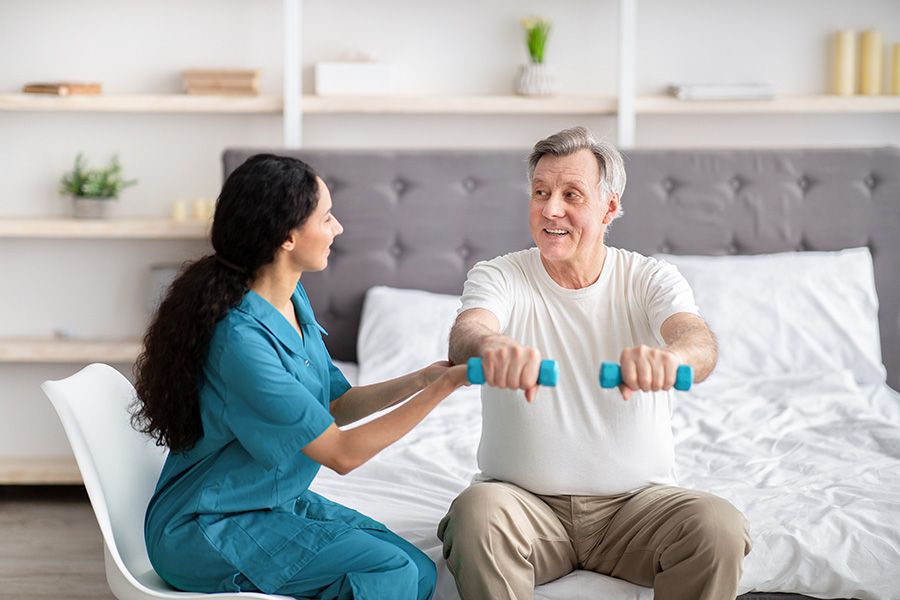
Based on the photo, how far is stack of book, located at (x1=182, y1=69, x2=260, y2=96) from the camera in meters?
3.31

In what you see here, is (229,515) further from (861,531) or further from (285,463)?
(861,531)

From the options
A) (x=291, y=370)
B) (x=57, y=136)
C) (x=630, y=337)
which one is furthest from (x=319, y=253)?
(x=57, y=136)

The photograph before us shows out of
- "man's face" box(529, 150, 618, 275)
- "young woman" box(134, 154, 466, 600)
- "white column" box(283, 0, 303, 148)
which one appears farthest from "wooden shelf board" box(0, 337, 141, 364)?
"man's face" box(529, 150, 618, 275)

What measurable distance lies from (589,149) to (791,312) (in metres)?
1.47

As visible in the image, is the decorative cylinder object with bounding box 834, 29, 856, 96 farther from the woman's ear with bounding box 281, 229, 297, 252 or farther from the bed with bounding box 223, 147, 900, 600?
the woman's ear with bounding box 281, 229, 297, 252

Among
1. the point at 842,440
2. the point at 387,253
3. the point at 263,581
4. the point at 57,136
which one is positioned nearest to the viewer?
the point at 263,581

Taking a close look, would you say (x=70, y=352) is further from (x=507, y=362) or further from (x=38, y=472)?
(x=507, y=362)

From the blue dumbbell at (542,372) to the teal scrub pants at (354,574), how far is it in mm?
337

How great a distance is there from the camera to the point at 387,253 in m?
3.26

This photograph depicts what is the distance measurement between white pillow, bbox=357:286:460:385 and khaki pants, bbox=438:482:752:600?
4.02 feet

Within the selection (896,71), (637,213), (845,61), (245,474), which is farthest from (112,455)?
(896,71)

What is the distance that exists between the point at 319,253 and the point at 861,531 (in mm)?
1222

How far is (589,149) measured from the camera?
72.9 inches

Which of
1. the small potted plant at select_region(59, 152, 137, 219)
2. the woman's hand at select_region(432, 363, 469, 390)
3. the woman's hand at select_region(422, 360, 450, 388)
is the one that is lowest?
the woman's hand at select_region(422, 360, 450, 388)
